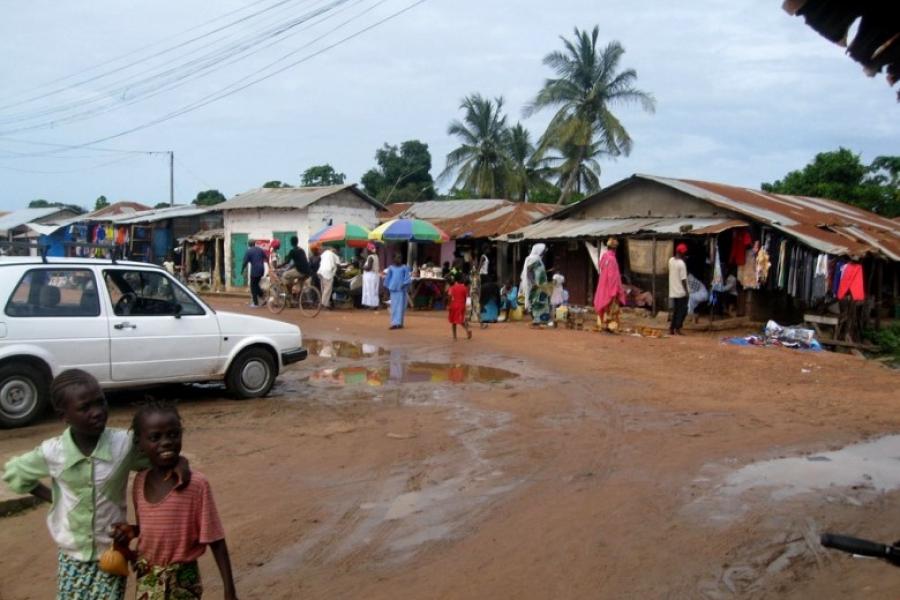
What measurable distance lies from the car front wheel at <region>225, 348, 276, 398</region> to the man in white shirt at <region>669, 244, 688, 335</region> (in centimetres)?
966

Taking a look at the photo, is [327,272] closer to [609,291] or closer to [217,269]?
[609,291]

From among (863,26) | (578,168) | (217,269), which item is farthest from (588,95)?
(863,26)

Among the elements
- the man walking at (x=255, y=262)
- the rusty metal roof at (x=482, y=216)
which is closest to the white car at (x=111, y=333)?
the man walking at (x=255, y=262)

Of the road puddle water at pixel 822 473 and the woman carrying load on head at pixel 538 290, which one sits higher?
the woman carrying load on head at pixel 538 290

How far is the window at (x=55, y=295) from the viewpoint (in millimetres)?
7707

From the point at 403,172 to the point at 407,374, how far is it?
39.2 meters

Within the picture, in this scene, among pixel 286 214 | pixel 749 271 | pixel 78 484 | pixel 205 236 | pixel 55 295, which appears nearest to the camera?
pixel 78 484

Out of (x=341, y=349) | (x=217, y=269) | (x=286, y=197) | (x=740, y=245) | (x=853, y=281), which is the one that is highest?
(x=286, y=197)

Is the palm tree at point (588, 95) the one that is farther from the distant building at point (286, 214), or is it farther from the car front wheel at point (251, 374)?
the car front wheel at point (251, 374)

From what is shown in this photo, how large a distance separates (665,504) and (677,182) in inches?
612

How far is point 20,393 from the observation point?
302 inches

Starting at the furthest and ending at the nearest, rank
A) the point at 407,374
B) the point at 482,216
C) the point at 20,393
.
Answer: the point at 482,216
the point at 407,374
the point at 20,393

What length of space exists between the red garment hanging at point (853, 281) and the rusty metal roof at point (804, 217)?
0.33 meters

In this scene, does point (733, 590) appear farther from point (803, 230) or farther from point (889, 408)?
point (803, 230)
